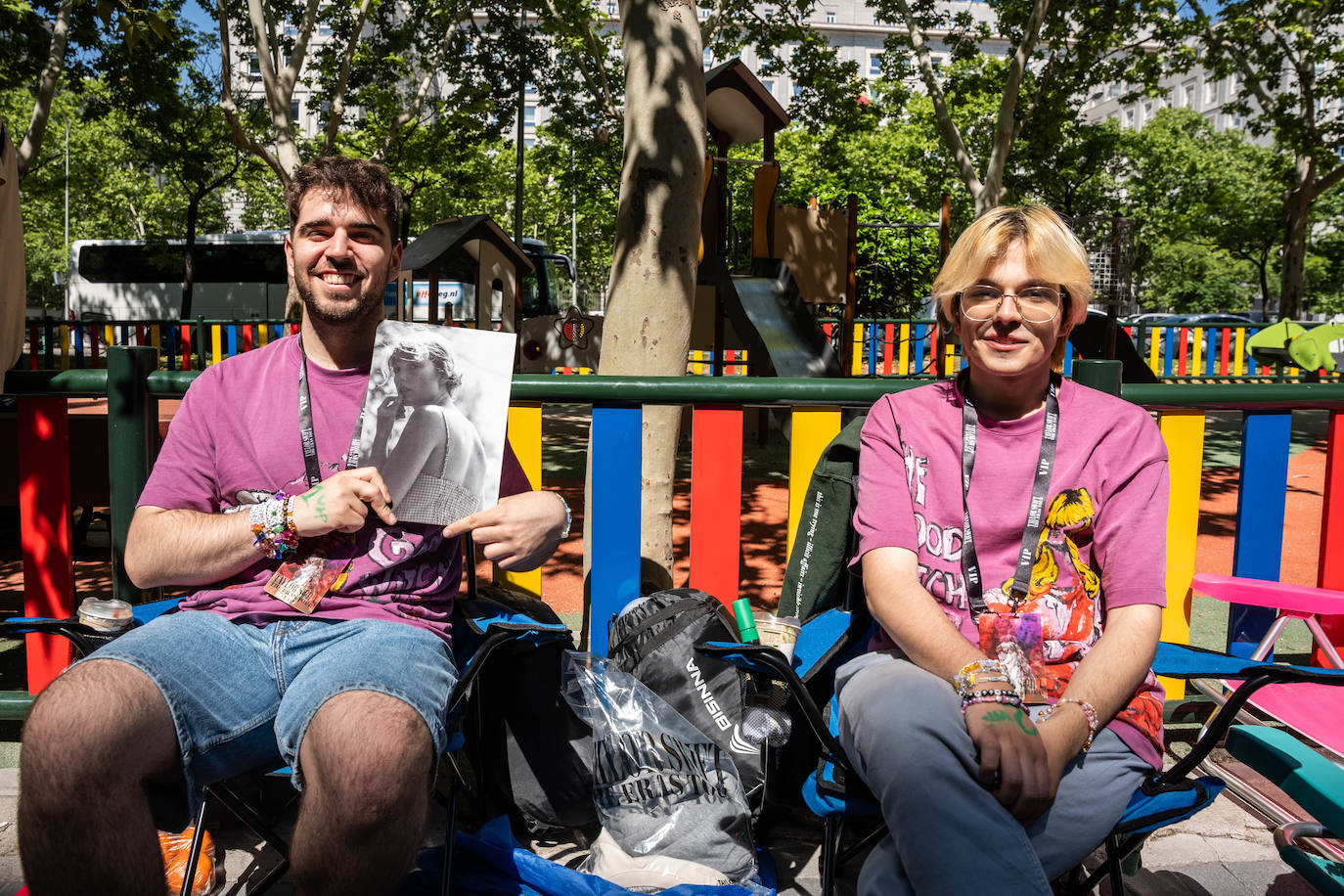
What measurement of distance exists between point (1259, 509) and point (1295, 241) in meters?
23.1

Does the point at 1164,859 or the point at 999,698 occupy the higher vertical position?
the point at 999,698

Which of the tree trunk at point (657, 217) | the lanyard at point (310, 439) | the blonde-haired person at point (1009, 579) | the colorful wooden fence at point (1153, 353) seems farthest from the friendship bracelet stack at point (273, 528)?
the colorful wooden fence at point (1153, 353)

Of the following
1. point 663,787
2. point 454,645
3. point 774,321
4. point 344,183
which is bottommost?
point 663,787

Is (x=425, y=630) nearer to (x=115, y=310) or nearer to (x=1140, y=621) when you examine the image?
(x=1140, y=621)

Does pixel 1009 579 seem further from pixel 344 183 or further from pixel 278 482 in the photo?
pixel 344 183

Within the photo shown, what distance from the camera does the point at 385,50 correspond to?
15.6m

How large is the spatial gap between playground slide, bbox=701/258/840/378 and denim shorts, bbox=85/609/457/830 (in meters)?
7.74

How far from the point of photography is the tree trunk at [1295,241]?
67.1 ft

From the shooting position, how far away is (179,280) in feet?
109

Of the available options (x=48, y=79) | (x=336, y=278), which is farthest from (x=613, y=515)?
(x=48, y=79)

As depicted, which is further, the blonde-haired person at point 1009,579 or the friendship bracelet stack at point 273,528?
the friendship bracelet stack at point 273,528

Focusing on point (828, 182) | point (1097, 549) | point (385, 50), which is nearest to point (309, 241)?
point (1097, 549)

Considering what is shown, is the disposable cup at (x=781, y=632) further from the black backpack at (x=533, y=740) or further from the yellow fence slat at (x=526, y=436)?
the yellow fence slat at (x=526, y=436)

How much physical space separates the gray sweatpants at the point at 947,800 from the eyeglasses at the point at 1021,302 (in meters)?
0.83
